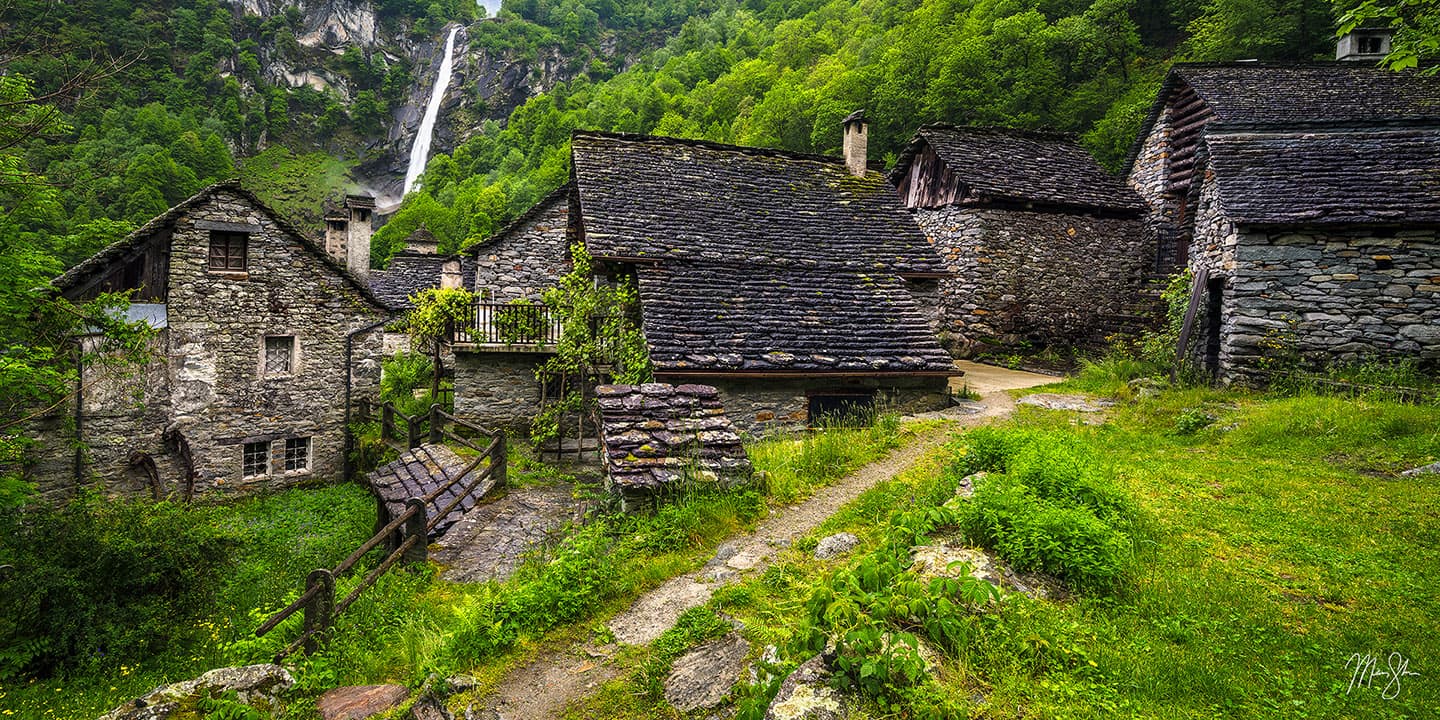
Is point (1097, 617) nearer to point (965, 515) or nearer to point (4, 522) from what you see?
point (965, 515)

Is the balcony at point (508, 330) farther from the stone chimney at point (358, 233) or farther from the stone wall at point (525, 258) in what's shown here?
the stone chimney at point (358, 233)

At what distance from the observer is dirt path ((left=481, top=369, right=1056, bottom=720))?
384cm

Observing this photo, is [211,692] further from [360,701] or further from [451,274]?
[451,274]

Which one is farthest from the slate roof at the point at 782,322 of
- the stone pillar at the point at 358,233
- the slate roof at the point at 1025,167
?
the stone pillar at the point at 358,233

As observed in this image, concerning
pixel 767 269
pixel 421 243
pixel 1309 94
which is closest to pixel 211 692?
pixel 767 269

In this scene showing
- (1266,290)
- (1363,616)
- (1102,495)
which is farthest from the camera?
(1266,290)

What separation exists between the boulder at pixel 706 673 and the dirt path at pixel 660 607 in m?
0.48

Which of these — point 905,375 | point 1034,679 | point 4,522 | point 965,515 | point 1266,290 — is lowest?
point 4,522

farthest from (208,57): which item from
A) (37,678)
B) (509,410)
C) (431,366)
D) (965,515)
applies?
(965,515)

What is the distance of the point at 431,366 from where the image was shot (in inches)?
1001

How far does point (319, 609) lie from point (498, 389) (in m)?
10.8

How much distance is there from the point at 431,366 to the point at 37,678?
18.6 m

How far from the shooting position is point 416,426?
13125 millimetres

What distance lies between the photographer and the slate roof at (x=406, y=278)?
29.0 meters
